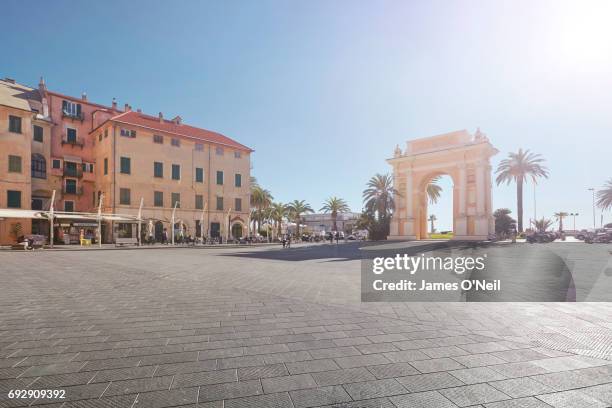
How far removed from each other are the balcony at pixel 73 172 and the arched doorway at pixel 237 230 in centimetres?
1785

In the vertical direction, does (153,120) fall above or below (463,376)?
above

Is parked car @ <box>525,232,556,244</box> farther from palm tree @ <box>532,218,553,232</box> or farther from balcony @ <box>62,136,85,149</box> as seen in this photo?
balcony @ <box>62,136,85,149</box>

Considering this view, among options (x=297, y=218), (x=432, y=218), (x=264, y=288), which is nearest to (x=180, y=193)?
(x=297, y=218)

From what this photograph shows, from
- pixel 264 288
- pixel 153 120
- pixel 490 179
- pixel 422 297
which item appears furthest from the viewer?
pixel 153 120

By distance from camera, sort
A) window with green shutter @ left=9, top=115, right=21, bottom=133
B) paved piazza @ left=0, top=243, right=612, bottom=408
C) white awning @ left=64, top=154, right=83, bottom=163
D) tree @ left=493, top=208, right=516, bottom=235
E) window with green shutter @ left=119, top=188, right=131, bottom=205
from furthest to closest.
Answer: tree @ left=493, top=208, right=516, bottom=235, white awning @ left=64, top=154, right=83, bottom=163, window with green shutter @ left=119, top=188, right=131, bottom=205, window with green shutter @ left=9, top=115, right=21, bottom=133, paved piazza @ left=0, top=243, right=612, bottom=408

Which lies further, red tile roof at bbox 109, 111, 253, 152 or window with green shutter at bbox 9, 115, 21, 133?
red tile roof at bbox 109, 111, 253, 152

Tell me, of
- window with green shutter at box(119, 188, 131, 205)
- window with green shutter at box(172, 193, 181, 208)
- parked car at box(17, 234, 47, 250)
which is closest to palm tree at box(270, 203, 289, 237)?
window with green shutter at box(172, 193, 181, 208)

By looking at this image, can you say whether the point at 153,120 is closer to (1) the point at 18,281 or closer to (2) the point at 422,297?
(1) the point at 18,281

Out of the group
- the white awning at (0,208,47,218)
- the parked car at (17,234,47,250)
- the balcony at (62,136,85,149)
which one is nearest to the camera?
the parked car at (17,234,47,250)

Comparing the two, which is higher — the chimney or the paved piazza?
the chimney

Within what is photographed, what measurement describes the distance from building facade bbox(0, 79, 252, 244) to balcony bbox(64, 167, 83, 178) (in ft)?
0.25

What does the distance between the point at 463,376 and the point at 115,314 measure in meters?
4.86

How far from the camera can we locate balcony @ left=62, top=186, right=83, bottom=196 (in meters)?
34.6

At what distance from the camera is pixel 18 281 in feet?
27.5
